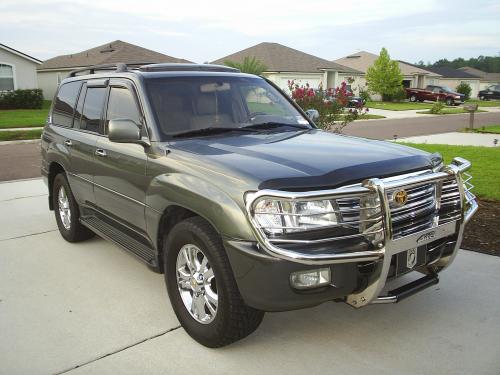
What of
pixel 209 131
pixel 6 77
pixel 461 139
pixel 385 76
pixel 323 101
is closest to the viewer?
pixel 209 131

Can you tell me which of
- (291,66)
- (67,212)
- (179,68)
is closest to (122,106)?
(179,68)

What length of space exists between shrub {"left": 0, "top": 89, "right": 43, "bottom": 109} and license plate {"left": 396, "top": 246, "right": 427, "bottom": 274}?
30081 millimetres

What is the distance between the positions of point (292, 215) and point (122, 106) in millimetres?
2252

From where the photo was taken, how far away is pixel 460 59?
136375 millimetres

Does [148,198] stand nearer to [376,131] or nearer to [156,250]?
[156,250]

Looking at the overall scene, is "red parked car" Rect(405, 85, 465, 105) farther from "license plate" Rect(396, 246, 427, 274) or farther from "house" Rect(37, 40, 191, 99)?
"license plate" Rect(396, 246, 427, 274)

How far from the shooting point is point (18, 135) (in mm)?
16219

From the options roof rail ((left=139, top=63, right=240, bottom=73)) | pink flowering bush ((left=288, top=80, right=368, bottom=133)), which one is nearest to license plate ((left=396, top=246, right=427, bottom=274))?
roof rail ((left=139, top=63, right=240, bottom=73))

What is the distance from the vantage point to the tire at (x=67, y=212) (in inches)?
214

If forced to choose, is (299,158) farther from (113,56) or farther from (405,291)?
(113,56)

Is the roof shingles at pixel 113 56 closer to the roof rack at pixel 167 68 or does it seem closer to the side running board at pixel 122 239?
the roof rack at pixel 167 68

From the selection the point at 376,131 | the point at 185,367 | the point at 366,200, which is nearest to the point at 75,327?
the point at 185,367

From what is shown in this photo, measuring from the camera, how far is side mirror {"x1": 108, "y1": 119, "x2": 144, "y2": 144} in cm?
371

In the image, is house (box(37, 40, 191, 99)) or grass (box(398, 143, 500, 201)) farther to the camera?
house (box(37, 40, 191, 99))
